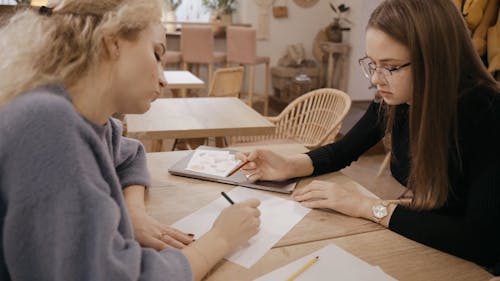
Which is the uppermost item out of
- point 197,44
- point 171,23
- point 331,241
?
point 171,23

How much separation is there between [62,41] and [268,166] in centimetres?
70

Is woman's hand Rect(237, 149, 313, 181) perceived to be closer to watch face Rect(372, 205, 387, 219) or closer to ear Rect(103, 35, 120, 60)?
watch face Rect(372, 205, 387, 219)

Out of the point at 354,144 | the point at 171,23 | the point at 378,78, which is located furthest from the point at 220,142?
the point at 171,23

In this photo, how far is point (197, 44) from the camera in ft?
16.9

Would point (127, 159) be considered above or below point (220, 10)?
below

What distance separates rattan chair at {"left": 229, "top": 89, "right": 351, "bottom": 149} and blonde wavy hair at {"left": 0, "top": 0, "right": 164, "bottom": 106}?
1665 mm

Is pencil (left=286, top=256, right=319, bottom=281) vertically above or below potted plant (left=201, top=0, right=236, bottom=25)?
below

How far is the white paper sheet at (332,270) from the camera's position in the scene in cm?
77

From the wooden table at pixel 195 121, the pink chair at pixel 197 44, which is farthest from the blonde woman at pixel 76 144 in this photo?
the pink chair at pixel 197 44

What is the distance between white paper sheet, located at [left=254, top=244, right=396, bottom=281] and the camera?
773 mm

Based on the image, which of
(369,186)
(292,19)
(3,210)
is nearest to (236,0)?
(292,19)

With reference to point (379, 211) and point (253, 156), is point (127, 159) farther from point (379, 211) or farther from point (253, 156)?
point (379, 211)

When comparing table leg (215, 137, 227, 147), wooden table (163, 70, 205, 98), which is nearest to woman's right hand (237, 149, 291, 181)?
table leg (215, 137, 227, 147)

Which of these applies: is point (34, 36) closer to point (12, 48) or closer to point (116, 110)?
point (12, 48)
